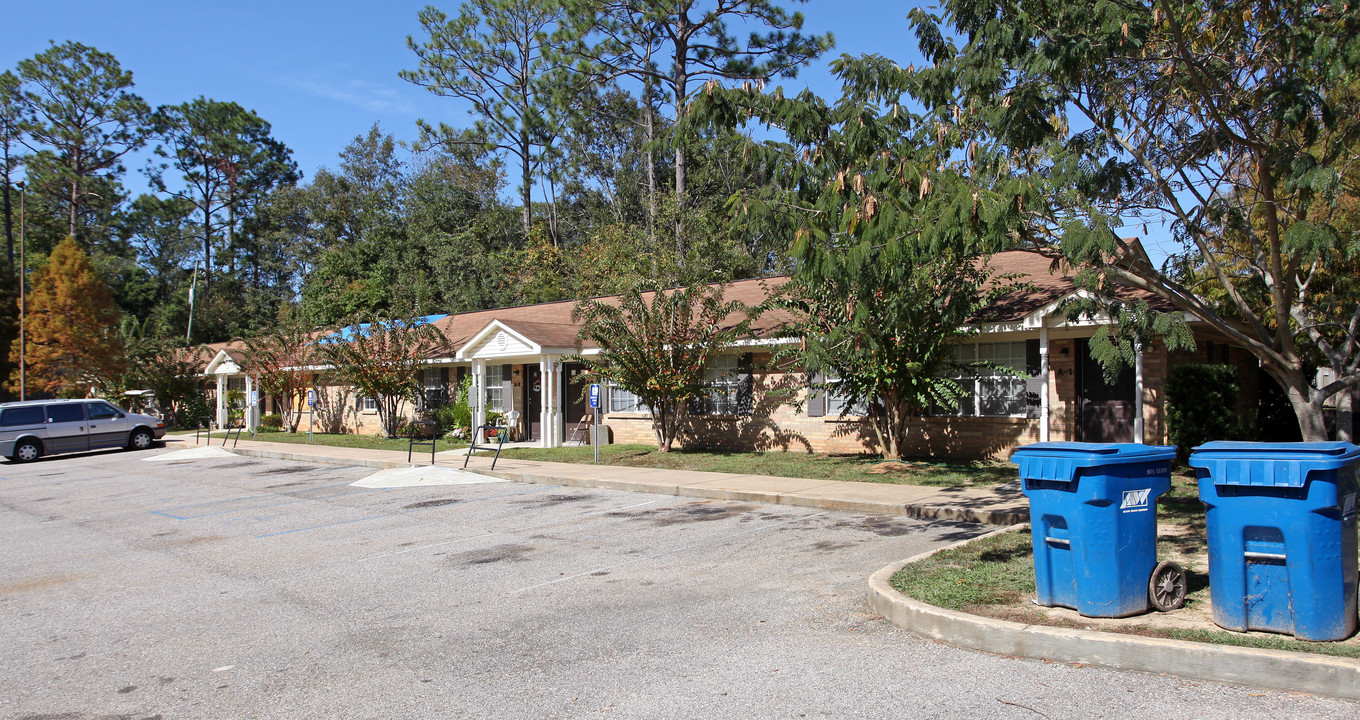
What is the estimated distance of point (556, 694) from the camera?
490 centimetres

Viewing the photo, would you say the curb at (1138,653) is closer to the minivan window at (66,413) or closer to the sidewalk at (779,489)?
the sidewalk at (779,489)

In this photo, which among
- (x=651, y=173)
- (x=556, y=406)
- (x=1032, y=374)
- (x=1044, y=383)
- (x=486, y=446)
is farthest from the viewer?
(x=651, y=173)

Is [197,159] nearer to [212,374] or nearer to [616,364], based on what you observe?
[212,374]

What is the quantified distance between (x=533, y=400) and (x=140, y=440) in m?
11.7

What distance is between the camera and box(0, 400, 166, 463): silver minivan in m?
23.0

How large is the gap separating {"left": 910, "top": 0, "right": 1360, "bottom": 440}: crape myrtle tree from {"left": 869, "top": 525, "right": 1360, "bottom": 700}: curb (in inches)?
178

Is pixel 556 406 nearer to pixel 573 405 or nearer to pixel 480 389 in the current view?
pixel 573 405

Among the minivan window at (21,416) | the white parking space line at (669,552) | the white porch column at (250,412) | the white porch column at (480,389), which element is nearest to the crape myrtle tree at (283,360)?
the white porch column at (250,412)

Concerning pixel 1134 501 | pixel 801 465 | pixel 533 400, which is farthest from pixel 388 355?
pixel 1134 501

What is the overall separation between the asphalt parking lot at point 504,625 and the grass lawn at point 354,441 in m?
9.67

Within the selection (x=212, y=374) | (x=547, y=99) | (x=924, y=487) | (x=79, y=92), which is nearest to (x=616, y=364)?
(x=924, y=487)

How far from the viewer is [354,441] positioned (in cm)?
2430

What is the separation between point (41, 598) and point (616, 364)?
10907mm

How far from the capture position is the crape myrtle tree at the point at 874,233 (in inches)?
347
